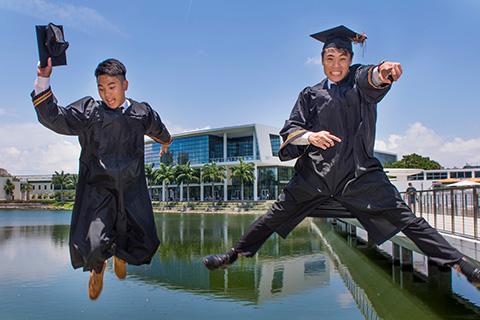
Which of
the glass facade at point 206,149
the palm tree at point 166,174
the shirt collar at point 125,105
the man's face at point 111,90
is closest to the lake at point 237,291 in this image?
the shirt collar at point 125,105

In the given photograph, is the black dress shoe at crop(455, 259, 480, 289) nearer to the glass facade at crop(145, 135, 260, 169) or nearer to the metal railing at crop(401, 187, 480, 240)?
the metal railing at crop(401, 187, 480, 240)

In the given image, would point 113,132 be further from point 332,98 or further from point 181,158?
point 181,158

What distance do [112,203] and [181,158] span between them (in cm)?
6270

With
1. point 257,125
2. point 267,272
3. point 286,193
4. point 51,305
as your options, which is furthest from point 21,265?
point 257,125

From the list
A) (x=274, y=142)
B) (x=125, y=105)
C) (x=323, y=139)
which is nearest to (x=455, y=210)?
(x=323, y=139)

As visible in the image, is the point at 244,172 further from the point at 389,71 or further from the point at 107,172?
the point at 389,71

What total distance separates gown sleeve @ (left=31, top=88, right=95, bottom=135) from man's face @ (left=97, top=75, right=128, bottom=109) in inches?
6.8

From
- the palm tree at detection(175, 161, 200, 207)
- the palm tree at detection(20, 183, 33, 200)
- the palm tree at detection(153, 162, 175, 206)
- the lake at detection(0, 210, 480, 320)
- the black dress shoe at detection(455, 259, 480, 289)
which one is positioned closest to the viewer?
the black dress shoe at detection(455, 259, 480, 289)

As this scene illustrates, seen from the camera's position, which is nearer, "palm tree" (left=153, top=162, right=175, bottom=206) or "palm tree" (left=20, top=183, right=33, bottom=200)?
"palm tree" (left=153, top=162, right=175, bottom=206)

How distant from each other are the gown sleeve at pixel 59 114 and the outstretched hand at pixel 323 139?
2.06 meters

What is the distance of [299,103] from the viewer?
3.83 meters

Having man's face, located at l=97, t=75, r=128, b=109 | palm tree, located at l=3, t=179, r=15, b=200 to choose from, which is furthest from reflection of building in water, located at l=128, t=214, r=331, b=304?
palm tree, located at l=3, t=179, r=15, b=200

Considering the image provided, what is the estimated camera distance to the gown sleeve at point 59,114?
3.55 metres

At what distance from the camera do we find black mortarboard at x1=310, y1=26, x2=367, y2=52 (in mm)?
3719
